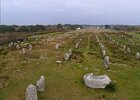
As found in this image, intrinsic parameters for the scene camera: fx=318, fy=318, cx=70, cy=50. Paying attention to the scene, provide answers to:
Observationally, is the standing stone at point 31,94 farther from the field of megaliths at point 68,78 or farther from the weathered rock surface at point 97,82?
the weathered rock surface at point 97,82

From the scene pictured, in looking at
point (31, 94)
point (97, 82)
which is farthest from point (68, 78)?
point (31, 94)

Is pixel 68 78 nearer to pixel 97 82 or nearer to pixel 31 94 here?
pixel 97 82

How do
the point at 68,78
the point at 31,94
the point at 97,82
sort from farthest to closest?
1. the point at 68,78
2. the point at 97,82
3. the point at 31,94

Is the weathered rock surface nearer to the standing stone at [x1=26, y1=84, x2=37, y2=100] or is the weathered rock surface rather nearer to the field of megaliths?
the field of megaliths

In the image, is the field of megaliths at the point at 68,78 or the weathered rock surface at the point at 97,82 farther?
the weathered rock surface at the point at 97,82

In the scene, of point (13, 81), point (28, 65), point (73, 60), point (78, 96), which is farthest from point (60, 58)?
point (78, 96)

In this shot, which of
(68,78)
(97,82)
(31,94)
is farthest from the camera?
(68,78)

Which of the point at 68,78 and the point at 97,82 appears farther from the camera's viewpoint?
the point at 68,78

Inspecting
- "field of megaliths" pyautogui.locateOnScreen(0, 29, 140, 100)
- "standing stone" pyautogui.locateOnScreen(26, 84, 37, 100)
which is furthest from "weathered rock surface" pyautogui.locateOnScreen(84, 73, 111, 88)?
"standing stone" pyautogui.locateOnScreen(26, 84, 37, 100)

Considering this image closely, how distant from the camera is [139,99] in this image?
41.4 m

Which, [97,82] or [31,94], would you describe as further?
[97,82]

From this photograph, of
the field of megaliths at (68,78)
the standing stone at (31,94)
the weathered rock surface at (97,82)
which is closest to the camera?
the standing stone at (31,94)

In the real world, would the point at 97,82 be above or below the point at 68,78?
above

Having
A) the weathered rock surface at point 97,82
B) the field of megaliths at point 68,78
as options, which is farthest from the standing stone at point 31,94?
the weathered rock surface at point 97,82
